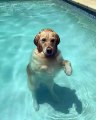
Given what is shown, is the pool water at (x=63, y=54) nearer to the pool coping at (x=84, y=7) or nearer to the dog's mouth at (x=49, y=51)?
the pool coping at (x=84, y=7)

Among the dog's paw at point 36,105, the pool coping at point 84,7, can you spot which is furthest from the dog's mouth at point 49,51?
the pool coping at point 84,7

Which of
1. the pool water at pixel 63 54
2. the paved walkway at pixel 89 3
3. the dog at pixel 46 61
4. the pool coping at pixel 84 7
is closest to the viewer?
the dog at pixel 46 61

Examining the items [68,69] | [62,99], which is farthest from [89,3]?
[68,69]

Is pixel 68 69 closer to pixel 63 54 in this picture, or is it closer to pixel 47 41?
pixel 47 41

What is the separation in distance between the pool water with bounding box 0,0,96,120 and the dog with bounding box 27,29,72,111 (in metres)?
0.50

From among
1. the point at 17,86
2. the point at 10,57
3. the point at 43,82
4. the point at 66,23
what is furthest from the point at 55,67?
the point at 66,23

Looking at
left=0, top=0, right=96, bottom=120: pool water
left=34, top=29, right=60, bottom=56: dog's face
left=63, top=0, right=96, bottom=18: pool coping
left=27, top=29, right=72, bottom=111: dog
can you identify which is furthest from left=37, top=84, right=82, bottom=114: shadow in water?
left=63, top=0, right=96, bottom=18: pool coping

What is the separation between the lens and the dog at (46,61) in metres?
5.36

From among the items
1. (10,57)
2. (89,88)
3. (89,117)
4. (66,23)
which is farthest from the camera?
(66,23)

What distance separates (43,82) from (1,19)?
5691mm

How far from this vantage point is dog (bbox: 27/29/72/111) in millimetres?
5355

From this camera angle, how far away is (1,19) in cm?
1095

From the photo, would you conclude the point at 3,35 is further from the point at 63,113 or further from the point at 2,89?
the point at 63,113

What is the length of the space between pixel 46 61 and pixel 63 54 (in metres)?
2.73
